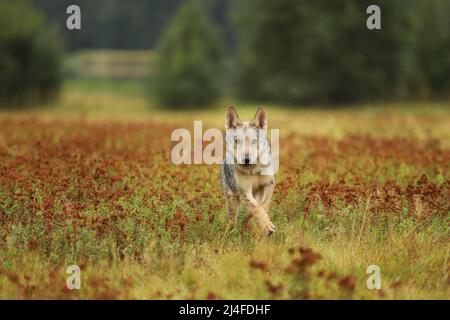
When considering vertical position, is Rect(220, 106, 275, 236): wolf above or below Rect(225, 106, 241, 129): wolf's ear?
below

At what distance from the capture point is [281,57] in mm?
48469

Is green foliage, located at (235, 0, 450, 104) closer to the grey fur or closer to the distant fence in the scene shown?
the distant fence

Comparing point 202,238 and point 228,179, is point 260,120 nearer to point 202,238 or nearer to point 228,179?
point 228,179

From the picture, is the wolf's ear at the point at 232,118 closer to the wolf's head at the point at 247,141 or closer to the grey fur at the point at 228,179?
the wolf's head at the point at 247,141

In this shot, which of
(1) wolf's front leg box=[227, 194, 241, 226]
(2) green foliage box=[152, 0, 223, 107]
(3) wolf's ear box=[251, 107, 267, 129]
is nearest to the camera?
(1) wolf's front leg box=[227, 194, 241, 226]

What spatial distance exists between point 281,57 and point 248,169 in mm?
41907

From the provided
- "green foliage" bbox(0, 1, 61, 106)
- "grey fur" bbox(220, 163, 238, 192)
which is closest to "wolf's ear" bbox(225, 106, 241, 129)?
"grey fur" bbox(220, 163, 238, 192)

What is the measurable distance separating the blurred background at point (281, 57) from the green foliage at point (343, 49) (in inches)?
3.1

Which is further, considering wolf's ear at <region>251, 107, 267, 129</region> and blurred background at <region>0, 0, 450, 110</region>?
blurred background at <region>0, 0, 450, 110</region>

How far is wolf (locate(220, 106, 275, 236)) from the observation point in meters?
7.32

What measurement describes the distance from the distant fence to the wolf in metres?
57.0

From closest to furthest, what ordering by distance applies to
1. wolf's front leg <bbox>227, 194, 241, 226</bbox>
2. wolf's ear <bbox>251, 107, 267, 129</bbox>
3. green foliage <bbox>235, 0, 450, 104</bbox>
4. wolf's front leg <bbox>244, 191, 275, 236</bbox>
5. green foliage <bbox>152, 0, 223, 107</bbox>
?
wolf's front leg <bbox>244, 191, 275, 236</bbox>, wolf's front leg <bbox>227, 194, 241, 226</bbox>, wolf's ear <bbox>251, 107, 267, 129</bbox>, green foliage <bbox>235, 0, 450, 104</bbox>, green foliage <bbox>152, 0, 223, 107</bbox>

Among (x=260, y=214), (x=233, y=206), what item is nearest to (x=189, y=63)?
(x=233, y=206)

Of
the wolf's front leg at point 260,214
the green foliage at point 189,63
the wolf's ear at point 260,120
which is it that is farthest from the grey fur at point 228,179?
the green foliage at point 189,63
